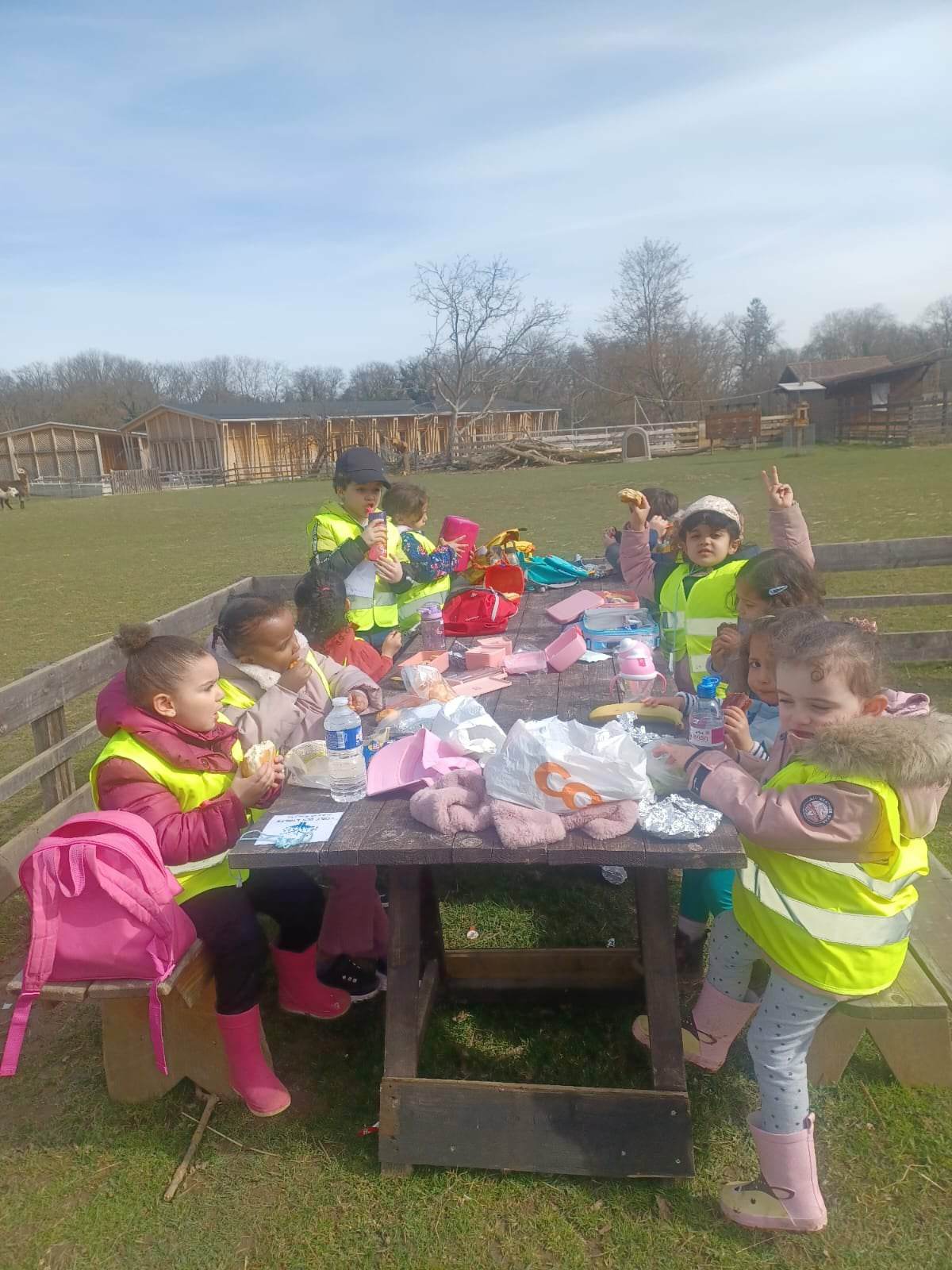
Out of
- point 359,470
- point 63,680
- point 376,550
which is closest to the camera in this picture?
point 63,680

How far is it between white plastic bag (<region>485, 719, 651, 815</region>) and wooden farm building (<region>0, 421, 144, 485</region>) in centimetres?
5491

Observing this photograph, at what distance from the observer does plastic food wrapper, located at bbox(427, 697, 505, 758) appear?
2.73 metres

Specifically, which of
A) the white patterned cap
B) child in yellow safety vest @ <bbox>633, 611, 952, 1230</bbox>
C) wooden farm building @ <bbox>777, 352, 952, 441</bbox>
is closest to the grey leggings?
child in yellow safety vest @ <bbox>633, 611, 952, 1230</bbox>

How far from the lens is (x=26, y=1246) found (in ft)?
7.91

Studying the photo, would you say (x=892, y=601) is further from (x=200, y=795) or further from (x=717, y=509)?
(x=200, y=795)

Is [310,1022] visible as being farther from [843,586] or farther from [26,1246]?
[843,586]

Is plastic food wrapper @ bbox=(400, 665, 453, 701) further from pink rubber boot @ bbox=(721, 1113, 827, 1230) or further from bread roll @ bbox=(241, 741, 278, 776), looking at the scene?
pink rubber boot @ bbox=(721, 1113, 827, 1230)

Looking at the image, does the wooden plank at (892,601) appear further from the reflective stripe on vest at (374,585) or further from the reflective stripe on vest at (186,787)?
the reflective stripe on vest at (186,787)

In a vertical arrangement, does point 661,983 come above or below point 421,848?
below

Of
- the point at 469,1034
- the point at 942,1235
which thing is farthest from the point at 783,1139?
the point at 469,1034

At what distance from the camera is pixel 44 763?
4.39 m

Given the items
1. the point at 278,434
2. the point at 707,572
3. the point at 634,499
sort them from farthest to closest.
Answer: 1. the point at 278,434
2. the point at 634,499
3. the point at 707,572

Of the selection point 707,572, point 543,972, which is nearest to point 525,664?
point 707,572

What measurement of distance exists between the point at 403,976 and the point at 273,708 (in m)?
1.09
